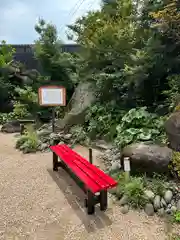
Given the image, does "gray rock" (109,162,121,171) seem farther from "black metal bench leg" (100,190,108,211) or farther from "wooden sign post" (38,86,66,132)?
"wooden sign post" (38,86,66,132)

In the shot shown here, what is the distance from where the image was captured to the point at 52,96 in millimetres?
5711

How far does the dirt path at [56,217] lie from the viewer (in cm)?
249

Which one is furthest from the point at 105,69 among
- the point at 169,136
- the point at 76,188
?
the point at 76,188

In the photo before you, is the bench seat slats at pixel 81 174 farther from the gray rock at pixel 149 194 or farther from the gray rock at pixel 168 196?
the gray rock at pixel 168 196

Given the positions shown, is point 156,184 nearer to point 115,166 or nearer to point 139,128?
point 115,166

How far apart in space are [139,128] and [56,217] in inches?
94.3

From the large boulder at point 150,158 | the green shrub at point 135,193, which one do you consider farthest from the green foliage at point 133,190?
the large boulder at point 150,158

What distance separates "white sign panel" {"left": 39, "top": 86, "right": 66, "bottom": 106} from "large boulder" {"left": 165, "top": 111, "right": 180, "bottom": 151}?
276cm

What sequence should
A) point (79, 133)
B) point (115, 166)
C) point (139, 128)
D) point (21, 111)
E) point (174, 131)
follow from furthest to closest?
point (21, 111), point (79, 133), point (139, 128), point (115, 166), point (174, 131)

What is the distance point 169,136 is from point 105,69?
3.45m

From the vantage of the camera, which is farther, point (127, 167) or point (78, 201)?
point (127, 167)

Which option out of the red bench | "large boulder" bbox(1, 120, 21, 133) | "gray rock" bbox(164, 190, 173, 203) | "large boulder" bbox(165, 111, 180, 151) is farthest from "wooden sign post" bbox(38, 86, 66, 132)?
"gray rock" bbox(164, 190, 173, 203)

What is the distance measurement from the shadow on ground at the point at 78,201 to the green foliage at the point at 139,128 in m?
1.20

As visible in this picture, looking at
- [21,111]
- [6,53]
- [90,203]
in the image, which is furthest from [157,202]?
[6,53]
